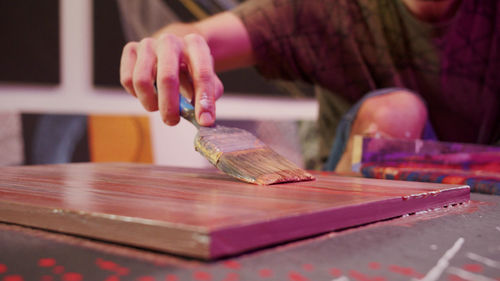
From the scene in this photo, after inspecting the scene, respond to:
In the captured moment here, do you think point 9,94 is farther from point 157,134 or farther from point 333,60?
point 333,60

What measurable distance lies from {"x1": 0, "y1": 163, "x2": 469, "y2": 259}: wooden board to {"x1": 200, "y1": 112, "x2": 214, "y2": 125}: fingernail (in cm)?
14

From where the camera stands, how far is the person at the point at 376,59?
104 cm

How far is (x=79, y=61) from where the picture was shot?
1.63 meters

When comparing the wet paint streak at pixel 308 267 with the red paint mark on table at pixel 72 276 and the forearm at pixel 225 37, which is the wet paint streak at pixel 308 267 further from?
the forearm at pixel 225 37

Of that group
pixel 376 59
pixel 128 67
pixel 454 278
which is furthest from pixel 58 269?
pixel 376 59

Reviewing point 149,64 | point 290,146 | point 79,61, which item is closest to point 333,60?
point 290,146

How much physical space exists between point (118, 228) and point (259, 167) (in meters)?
0.26

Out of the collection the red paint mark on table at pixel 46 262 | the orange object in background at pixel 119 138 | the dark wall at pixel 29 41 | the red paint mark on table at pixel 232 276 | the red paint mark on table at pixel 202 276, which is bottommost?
the orange object in background at pixel 119 138

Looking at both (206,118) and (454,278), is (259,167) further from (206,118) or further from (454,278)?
(454,278)

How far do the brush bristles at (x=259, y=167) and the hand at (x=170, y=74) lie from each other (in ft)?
0.36

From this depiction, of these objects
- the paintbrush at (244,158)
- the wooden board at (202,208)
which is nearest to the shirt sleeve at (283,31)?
the paintbrush at (244,158)

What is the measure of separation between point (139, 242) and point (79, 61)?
57.3 inches

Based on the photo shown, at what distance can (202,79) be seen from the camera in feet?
2.38

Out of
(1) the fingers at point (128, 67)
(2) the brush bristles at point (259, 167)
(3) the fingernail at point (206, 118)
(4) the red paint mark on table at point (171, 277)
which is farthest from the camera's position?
(1) the fingers at point (128, 67)
